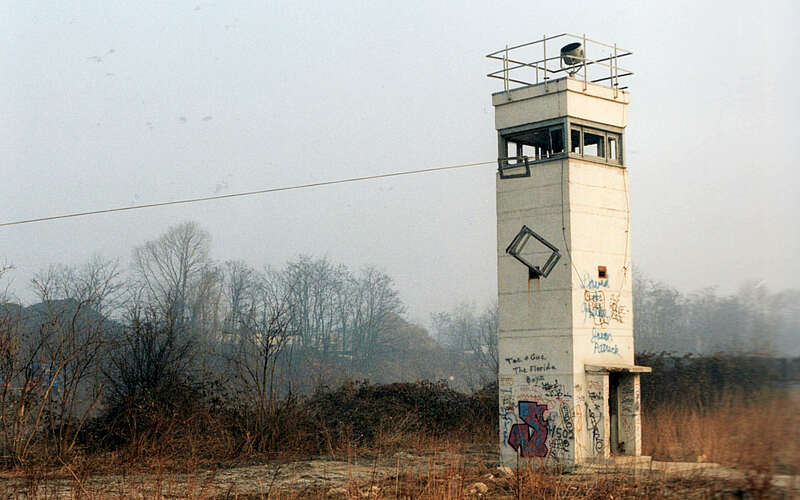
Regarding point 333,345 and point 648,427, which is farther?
point 333,345

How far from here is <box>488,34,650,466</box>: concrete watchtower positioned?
20.2 m

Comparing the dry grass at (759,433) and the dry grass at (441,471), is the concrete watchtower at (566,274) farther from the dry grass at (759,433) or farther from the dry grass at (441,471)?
the dry grass at (759,433)

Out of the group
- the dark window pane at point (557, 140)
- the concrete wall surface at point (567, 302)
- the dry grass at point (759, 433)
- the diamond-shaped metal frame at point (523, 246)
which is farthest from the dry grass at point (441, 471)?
the dark window pane at point (557, 140)

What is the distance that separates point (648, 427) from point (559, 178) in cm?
870

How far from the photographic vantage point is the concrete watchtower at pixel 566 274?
20219mm

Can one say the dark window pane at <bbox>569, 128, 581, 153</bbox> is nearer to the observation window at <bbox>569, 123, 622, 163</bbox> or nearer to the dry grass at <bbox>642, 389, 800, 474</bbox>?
the observation window at <bbox>569, 123, 622, 163</bbox>

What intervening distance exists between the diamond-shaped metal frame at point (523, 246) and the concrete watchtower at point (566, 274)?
28mm

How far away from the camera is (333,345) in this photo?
2437 inches

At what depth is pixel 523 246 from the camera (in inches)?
845

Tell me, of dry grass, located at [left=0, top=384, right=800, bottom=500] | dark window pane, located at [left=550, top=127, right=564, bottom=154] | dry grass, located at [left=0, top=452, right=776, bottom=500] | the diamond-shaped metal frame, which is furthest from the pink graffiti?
dark window pane, located at [left=550, top=127, right=564, bottom=154]

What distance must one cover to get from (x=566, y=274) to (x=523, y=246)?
60.5 inches

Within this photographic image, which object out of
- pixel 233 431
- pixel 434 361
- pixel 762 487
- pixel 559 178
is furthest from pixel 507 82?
pixel 434 361

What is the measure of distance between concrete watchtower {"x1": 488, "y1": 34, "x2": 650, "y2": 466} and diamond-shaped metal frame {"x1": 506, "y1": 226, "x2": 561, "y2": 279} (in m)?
0.03

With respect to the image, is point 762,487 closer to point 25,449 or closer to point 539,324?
point 539,324
